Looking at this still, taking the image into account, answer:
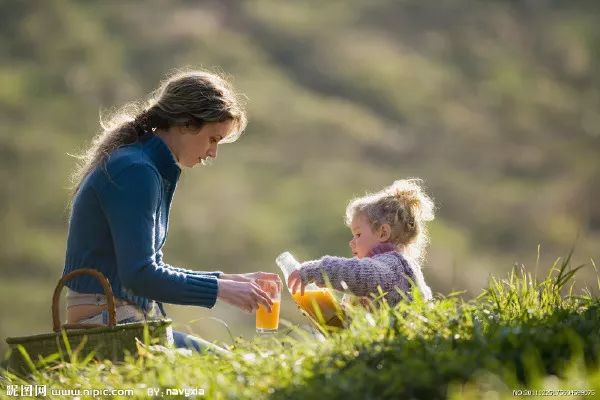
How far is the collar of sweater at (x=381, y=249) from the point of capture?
5523mm

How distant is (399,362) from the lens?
3824 mm

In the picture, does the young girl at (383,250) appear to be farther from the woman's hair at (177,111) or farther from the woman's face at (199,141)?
the woman's hair at (177,111)

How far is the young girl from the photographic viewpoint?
518cm

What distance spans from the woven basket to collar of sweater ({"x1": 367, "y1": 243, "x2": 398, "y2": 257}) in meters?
1.38

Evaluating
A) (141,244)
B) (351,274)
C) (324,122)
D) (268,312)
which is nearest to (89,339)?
(141,244)

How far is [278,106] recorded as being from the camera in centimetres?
2972

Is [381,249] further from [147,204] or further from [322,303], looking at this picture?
[147,204]

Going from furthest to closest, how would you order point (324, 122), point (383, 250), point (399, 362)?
1. point (324, 122)
2. point (383, 250)
3. point (399, 362)

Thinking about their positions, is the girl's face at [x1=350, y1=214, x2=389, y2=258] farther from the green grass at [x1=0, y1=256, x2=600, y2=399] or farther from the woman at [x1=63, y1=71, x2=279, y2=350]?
the green grass at [x1=0, y1=256, x2=600, y2=399]

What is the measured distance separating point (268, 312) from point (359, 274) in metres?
0.47

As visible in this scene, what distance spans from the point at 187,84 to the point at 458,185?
22.4 m

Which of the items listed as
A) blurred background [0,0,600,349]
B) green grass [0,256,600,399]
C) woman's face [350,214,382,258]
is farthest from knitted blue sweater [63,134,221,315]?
blurred background [0,0,600,349]

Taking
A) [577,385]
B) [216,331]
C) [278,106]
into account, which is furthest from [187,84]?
[278,106]

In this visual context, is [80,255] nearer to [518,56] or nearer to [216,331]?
[216,331]
